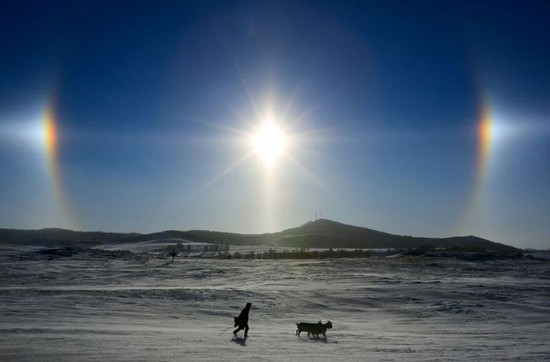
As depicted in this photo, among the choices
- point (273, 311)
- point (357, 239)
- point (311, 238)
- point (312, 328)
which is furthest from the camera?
point (357, 239)

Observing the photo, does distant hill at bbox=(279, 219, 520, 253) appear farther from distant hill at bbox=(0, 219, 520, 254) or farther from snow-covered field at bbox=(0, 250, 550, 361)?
snow-covered field at bbox=(0, 250, 550, 361)

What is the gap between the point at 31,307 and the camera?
2272cm

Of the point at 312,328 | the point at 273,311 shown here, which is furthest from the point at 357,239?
the point at 312,328

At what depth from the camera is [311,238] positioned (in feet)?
422

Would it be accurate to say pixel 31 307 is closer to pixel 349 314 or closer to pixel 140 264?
pixel 349 314

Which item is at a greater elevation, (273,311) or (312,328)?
(312,328)

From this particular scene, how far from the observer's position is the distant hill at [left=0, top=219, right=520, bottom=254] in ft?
389

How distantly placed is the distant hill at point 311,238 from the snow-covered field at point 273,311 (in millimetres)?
69438

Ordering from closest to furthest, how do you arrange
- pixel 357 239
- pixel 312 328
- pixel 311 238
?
pixel 312 328 → pixel 311 238 → pixel 357 239

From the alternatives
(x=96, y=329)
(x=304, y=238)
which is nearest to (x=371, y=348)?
(x=96, y=329)

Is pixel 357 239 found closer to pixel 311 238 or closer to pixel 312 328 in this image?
pixel 311 238

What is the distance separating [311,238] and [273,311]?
10322 cm

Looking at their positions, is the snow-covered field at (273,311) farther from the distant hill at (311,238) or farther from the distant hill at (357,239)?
the distant hill at (357,239)

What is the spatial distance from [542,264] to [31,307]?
45822mm
